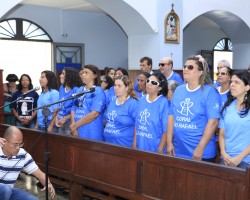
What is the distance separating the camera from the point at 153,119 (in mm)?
3588

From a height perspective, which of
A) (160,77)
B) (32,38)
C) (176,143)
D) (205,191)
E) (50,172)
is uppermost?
(32,38)

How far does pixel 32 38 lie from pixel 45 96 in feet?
20.3

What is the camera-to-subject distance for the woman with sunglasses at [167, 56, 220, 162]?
3270 mm

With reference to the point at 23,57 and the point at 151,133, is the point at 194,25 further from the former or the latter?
the point at 151,133

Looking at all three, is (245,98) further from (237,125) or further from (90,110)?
(90,110)

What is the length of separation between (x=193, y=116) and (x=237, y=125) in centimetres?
39

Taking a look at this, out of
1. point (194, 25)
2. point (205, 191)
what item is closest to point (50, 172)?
point (205, 191)

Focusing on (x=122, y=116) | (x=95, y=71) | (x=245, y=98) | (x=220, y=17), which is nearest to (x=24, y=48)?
(x=220, y=17)

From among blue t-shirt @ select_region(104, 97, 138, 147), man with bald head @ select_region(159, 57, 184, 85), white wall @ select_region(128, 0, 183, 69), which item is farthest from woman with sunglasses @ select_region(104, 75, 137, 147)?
white wall @ select_region(128, 0, 183, 69)

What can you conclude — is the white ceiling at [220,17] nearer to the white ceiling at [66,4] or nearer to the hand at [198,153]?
the white ceiling at [66,4]

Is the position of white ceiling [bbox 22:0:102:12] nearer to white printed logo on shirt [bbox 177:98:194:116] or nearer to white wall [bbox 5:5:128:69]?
white wall [bbox 5:5:128:69]

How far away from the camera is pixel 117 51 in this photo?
1273cm

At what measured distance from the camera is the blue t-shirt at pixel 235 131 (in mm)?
3027


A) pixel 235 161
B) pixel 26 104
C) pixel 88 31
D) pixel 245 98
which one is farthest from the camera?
pixel 88 31
